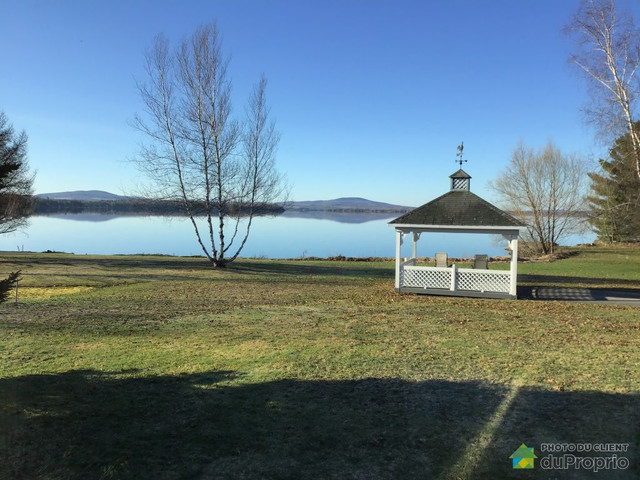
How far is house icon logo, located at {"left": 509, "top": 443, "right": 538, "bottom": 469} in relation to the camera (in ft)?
12.0

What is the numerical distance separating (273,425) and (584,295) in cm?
1320

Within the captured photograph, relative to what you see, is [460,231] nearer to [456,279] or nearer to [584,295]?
[456,279]

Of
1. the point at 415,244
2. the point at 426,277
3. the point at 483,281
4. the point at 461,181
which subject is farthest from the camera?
the point at 415,244

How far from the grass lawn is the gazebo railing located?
82.1 inches

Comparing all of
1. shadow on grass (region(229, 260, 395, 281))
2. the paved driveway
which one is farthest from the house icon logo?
shadow on grass (region(229, 260, 395, 281))

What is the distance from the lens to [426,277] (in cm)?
1424

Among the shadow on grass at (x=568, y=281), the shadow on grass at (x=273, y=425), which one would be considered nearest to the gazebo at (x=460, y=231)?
the shadow on grass at (x=568, y=281)

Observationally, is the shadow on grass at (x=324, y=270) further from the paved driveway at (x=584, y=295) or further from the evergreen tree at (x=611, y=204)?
the evergreen tree at (x=611, y=204)

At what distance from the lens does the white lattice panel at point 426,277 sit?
1409cm

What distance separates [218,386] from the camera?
5.45 metres

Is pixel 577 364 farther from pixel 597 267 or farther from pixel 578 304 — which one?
pixel 597 267

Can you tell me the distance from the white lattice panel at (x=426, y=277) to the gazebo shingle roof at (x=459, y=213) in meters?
1.60

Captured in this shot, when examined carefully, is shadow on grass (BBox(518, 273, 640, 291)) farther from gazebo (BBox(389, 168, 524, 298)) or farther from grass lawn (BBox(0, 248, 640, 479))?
grass lawn (BBox(0, 248, 640, 479))

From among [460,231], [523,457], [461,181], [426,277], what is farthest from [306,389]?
[461,181]
